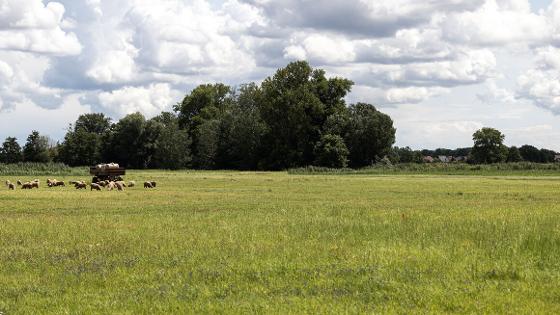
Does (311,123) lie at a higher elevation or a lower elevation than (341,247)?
higher

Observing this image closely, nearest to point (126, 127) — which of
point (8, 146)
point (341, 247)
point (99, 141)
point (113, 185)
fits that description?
point (99, 141)

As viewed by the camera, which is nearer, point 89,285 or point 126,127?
point 89,285

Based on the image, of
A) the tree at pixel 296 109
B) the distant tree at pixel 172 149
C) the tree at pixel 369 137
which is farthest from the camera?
the distant tree at pixel 172 149

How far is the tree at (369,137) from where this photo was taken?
124m

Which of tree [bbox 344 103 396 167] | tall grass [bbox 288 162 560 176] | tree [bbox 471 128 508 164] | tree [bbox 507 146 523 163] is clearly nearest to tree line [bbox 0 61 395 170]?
tree [bbox 344 103 396 167]

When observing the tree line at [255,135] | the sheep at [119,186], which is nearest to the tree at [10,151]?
the tree line at [255,135]

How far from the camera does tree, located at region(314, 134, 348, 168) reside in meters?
119

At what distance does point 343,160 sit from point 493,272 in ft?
345

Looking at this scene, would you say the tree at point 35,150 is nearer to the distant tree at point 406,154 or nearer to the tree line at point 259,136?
the tree line at point 259,136

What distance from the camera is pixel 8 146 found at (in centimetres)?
17275

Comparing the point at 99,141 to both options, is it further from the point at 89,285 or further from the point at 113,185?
the point at 89,285

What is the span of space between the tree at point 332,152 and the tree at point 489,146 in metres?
74.7

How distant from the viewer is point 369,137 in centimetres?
12475

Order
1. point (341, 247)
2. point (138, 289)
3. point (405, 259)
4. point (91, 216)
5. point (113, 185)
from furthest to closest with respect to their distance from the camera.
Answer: point (113, 185) < point (91, 216) < point (341, 247) < point (405, 259) < point (138, 289)
